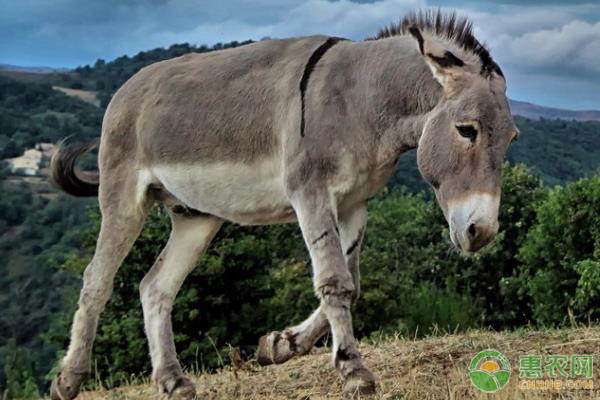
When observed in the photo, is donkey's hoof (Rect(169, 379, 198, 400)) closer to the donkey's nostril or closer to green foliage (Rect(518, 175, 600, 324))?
the donkey's nostril

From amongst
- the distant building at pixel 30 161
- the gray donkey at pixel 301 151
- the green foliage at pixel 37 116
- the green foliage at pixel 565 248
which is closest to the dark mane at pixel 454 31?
the gray donkey at pixel 301 151

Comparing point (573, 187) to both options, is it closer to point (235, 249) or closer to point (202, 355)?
point (235, 249)

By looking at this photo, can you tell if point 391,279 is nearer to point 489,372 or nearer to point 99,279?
point 99,279

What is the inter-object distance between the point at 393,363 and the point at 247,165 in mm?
1925

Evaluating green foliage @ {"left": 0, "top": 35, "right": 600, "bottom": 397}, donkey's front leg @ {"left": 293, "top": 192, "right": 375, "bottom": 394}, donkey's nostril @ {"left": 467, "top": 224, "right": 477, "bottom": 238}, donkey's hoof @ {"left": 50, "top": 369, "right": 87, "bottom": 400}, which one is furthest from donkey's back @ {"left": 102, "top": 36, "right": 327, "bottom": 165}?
green foliage @ {"left": 0, "top": 35, "right": 600, "bottom": 397}

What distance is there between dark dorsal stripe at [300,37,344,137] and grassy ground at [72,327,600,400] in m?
1.83

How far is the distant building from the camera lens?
236 feet

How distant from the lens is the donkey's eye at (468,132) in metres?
5.41

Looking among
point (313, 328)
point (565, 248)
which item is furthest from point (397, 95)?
point (565, 248)

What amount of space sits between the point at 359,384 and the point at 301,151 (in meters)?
1.52

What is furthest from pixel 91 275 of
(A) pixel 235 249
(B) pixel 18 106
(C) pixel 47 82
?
(C) pixel 47 82

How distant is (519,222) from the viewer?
66.7 feet

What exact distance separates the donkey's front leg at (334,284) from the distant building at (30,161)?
67502mm

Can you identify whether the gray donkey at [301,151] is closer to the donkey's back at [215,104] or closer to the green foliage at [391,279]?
the donkey's back at [215,104]
